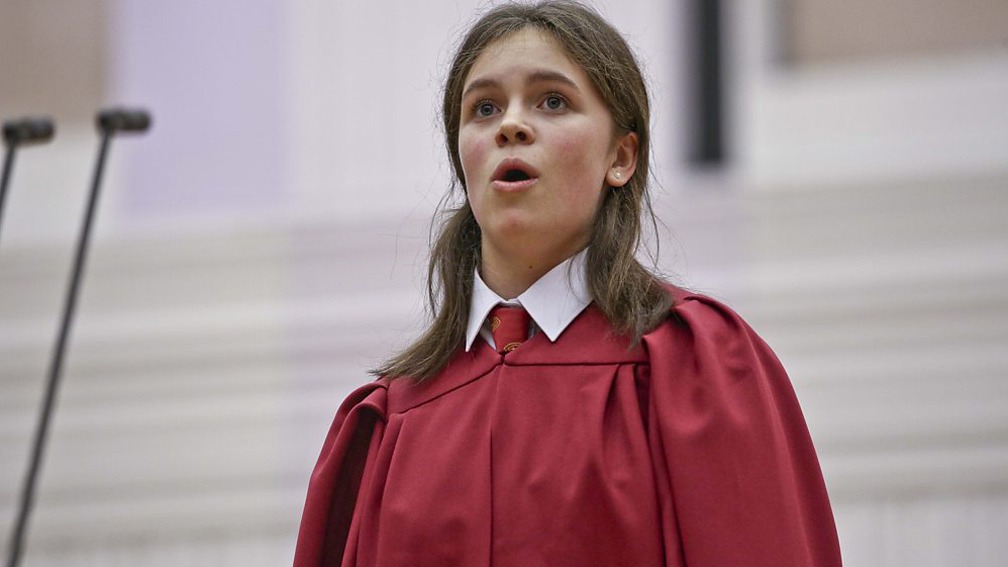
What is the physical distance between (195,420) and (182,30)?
167 centimetres

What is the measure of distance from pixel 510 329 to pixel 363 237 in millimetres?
3982

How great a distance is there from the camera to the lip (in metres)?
2.26

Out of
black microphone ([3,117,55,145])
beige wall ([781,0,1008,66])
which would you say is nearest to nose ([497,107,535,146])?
black microphone ([3,117,55,145])

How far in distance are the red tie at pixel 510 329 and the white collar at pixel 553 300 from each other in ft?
0.06

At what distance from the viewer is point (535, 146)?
7.45 feet

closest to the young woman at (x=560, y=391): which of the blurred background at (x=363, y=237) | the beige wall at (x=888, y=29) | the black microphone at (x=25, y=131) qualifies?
the black microphone at (x=25, y=131)

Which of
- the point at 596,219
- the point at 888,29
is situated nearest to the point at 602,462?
the point at 596,219

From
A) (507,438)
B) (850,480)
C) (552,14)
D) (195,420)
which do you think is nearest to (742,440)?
(507,438)

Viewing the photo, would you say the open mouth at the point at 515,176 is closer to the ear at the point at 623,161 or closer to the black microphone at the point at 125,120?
the ear at the point at 623,161

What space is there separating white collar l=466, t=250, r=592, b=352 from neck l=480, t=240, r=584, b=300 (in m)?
0.02

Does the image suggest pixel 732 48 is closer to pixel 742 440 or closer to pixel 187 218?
pixel 187 218

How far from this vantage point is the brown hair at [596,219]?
225 cm

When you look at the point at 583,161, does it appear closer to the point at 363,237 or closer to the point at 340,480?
the point at 340,480

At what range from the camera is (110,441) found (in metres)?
6.38
